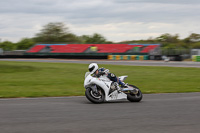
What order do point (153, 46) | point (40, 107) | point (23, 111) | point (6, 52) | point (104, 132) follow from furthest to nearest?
point (6, 52), point (153, 46), point (40, 107), point (23, 111), point (104, 132)

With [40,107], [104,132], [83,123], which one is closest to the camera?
[104,132]

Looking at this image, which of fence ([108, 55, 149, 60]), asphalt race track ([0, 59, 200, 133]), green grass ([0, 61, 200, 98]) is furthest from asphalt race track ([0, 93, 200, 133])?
fence ([108, 55, 149, 60])

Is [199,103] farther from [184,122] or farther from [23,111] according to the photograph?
[23,111]

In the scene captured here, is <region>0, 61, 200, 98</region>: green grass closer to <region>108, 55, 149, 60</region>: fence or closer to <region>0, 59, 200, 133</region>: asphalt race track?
<region>0, 59, 200, 133</region>: asphalt race track

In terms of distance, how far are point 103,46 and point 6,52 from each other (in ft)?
65.9

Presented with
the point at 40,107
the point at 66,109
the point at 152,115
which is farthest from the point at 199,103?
the point at 40,107

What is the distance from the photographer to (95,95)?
908 cm

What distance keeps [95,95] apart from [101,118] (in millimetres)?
2288

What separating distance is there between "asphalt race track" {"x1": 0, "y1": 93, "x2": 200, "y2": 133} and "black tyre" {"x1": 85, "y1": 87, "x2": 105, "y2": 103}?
0.32 metres

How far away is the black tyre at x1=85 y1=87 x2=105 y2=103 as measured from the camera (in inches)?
354

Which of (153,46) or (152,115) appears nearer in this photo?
(152,115)

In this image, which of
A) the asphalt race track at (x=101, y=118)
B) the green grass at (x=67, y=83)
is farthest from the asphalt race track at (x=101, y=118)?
the green grass at (x=67, y=83)

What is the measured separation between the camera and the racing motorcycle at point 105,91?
356 inches

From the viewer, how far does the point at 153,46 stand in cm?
5509
